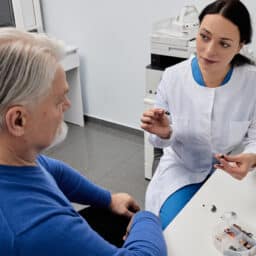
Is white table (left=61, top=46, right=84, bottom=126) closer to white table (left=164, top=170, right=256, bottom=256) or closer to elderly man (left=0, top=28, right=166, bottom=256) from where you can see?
white table (left=164, top=170, right=256, bottom=256)

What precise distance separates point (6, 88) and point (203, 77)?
3.07ft

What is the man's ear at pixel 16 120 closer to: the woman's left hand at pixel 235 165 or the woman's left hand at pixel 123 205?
the woman's left hand at pixel 123 205

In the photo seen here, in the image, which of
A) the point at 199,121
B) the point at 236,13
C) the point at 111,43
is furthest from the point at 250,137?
the point at 111,43

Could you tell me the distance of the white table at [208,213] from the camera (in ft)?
3.03

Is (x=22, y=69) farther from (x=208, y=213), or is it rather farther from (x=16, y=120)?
(x=208, y=213)

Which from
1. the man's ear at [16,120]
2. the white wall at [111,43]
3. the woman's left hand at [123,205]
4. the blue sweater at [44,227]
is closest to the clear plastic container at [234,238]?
the blue sweater at [44,227]

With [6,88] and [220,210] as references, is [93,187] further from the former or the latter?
[6,88]

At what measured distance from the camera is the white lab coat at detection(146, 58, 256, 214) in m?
1.45

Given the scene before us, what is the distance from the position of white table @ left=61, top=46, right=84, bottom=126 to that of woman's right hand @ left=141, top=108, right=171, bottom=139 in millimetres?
1658

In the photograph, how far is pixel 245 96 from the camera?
1444mm

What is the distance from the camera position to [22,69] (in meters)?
0.73

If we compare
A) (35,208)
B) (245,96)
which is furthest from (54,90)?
(245,96)

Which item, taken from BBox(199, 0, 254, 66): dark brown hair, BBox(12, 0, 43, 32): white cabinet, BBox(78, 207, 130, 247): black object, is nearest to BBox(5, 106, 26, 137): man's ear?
BBox(78, 207, 130, 247): black object

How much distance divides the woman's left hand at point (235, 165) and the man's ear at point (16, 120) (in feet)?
2.10
